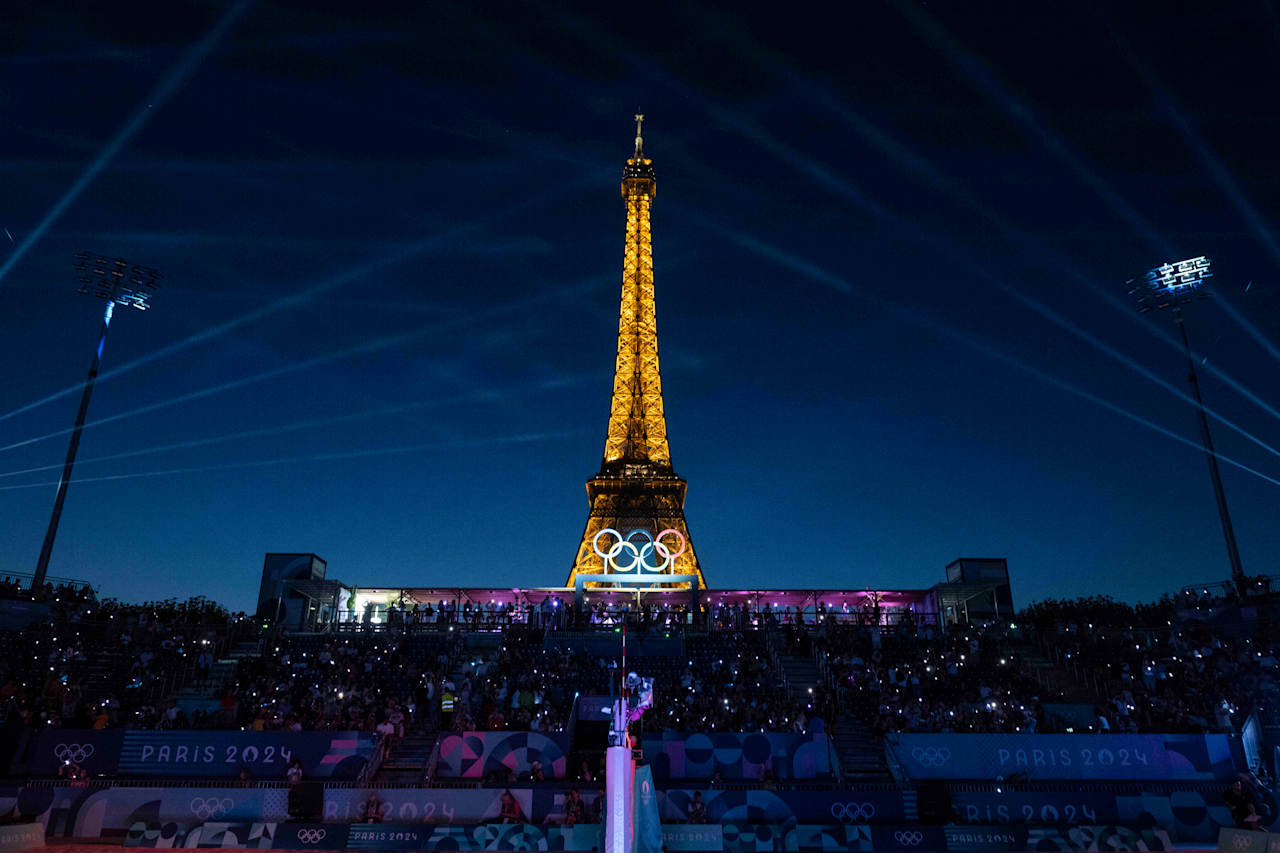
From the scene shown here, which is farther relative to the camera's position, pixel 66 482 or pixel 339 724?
pixel 66 482

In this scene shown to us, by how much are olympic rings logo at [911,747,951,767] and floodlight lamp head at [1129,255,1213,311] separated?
81.0ft

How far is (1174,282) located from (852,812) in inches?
1116

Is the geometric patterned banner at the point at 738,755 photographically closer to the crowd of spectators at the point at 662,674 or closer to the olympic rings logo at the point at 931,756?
the crowd of spectators at the point at 662,674

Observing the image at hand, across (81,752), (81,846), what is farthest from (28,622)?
(81,846)

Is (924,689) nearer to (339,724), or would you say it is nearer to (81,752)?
(339,724)

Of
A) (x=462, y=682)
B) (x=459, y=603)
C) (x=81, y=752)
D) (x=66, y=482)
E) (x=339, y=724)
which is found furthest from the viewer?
(x=459, y=603)

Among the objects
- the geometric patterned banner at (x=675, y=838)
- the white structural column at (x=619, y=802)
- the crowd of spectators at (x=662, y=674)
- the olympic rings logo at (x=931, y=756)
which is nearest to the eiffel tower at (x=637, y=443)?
the crowd of spectators at (x=662, y=674)

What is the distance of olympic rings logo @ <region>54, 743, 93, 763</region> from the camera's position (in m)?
22.0

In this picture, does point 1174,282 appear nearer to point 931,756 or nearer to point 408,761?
point 931,756

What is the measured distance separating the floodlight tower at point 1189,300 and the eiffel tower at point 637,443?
76.1 feet

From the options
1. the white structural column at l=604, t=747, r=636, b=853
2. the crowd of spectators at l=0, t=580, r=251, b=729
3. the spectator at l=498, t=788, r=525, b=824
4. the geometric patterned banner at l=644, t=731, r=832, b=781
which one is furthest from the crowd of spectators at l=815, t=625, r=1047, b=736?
the crowd of spectators at l=0, t=580, r=251, b=729

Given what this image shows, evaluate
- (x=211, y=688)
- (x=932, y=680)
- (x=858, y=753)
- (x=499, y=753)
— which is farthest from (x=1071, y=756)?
(x=211, y=688)

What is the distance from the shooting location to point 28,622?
2956cm

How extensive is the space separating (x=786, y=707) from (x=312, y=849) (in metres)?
13.1
